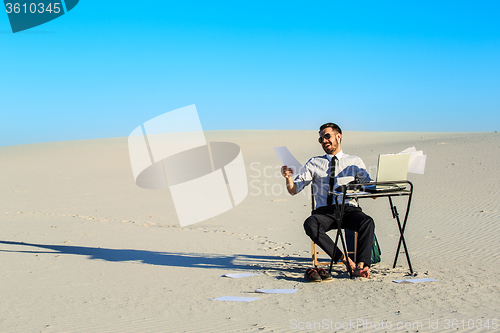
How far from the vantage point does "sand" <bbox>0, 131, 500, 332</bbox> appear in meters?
3.50

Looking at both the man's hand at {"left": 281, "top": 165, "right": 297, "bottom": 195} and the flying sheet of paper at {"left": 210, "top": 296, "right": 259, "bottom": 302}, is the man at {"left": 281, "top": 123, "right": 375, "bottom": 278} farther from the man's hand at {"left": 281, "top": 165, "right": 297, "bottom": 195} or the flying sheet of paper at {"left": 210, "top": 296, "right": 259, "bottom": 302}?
the flying sheet of paper at {"left": 210, "top": 296, "right": 259, "bottom": 302}

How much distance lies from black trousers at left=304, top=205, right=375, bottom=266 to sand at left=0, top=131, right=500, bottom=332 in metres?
0.31

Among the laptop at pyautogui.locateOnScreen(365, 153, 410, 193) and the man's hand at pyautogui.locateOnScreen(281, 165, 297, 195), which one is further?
the man's hand at pyautogui.locateOnScreen(281, 165, 297, 195)

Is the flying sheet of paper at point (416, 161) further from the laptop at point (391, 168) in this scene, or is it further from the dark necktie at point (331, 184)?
the dark necktie at point (331, 184)

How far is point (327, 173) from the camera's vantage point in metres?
4.79

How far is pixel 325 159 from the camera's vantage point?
4.83 m

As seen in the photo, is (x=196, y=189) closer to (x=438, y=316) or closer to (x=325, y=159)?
(x=325, y=159)

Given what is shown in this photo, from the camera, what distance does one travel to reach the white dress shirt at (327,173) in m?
4.74

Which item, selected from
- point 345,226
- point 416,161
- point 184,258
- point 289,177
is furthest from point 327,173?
point 184,258

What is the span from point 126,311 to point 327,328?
1808mm

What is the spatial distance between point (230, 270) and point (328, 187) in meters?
1.66

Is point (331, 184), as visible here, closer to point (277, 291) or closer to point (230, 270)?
point (277, 291)

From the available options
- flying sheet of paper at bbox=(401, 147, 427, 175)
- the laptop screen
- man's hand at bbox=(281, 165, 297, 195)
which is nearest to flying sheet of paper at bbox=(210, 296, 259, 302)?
man's hand at bbox=(281, 165, 297, 195)

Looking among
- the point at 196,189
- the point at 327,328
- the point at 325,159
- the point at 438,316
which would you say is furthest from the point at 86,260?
the point at 196,189
